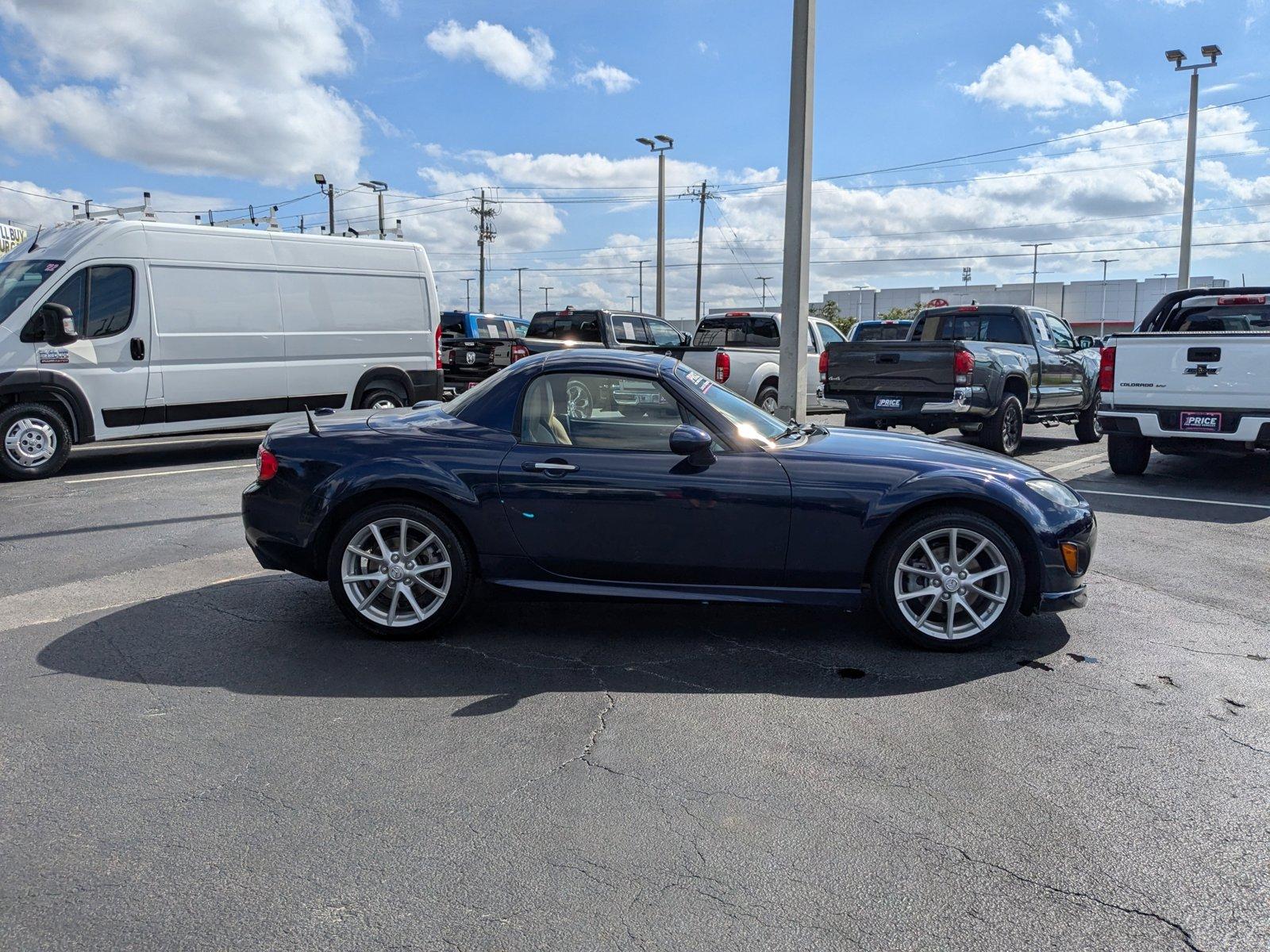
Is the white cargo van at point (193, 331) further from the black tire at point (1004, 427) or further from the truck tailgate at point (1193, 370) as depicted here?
the truck tailgate at point (1193, 370)

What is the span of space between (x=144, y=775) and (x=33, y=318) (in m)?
8.22

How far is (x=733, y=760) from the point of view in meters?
3.65

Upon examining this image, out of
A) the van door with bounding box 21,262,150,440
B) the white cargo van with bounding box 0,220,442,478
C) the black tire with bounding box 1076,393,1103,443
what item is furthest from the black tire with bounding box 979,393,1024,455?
the van door with bounding box 21,262,150,440

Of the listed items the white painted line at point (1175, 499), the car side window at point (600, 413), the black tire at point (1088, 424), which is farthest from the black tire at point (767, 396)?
the car side window at point (600, 413)

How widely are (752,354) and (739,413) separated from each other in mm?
11271

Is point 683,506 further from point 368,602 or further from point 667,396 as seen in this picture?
point 368,602

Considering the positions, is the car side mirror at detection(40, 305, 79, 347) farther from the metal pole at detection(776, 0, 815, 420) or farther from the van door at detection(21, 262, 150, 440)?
the metal pole at detection(776, 0, 815, 420)

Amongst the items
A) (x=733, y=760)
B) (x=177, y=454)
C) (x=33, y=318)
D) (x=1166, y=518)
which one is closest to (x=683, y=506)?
(x=733, y=760)

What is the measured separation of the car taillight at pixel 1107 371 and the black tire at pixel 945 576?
6407mm

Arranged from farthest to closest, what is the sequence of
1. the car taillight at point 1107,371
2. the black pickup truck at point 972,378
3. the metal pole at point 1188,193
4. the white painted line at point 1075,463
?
the metal pole at point 1188,193 → the black pickup truck at point 972,378 → the white painted line at point 1075,463 → the car taillight at point 1107,371

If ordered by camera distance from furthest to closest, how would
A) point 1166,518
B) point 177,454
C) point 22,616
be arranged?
point 177,454
point 1166,518
point 22,616

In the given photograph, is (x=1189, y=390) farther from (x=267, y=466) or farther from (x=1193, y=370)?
(x=267, y=466)

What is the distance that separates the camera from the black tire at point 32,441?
9.96 meters

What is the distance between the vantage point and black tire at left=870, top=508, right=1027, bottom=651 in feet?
16.0
